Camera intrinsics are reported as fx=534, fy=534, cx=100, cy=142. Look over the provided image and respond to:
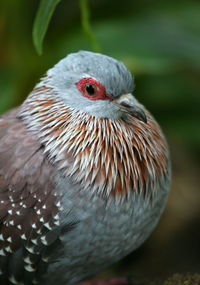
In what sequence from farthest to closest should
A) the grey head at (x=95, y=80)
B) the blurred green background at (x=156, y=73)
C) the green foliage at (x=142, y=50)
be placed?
1. the blurred green background at (x=156, y=73)
2. the green foliage at (x=142, y=50)
3. the grey head at (x=95, y=80)

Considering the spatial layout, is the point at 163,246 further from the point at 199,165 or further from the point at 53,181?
the point at 53,181

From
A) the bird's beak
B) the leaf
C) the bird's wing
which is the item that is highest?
the leaf

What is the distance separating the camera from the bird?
3.94m

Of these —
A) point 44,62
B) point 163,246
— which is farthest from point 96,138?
point 163,246

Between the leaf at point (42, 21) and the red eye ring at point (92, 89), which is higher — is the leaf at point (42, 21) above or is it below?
above

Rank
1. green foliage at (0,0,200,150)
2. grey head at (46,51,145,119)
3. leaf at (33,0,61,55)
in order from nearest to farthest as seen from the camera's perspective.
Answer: leaf at (33,0,61,55) → grey head at (46,51,145,119) → green foliage at (0,0,200,150)

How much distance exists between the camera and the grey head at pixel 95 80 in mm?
3932

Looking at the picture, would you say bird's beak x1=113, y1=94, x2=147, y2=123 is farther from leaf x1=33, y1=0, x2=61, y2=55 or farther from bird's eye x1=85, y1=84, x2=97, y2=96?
leaf x1=33, y1=0, x2=61, y2=55

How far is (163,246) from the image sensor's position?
6.44 m

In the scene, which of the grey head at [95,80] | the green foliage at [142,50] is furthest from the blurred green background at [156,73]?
the grey head at [95,80]

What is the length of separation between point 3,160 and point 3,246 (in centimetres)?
65

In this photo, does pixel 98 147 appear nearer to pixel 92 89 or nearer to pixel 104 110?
pixel 104 110

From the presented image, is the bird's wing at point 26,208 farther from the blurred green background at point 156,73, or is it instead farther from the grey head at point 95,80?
the blurred green background at point 156,73

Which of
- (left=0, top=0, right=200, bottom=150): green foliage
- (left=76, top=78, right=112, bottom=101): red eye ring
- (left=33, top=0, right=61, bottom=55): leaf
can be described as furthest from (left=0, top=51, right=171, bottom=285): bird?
(left=0, top=0, right=200, bottom=150): green foliage
